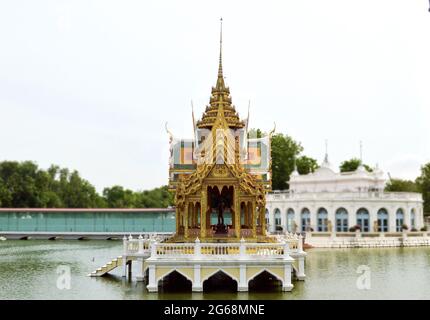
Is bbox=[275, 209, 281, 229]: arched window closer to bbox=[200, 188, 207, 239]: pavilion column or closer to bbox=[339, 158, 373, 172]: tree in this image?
bbox=[339, 158, 373, 172]: tree

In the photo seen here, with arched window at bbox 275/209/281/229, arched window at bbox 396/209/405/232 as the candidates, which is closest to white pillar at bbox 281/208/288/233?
arched window at bbox 275/209/281/229

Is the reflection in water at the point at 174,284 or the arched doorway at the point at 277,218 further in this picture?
the arched doorway at the point at 277,218

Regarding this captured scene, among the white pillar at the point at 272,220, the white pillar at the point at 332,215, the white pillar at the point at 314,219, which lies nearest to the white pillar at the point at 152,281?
the white pillar at the point at 332,215

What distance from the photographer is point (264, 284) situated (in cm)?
1798

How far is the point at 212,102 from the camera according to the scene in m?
20.7

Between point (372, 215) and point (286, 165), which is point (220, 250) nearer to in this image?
point (372, 215)

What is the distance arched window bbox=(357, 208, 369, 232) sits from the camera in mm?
43000

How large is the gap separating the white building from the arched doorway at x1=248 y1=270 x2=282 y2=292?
80.1 ft

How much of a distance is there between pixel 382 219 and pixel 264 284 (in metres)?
27.9

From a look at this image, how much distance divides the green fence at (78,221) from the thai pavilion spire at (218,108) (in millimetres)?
28251

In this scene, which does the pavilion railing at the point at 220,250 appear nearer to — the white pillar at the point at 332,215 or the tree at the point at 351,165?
the white pillar at the point at 332,215

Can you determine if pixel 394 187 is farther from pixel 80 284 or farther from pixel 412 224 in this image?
pixel 80 284

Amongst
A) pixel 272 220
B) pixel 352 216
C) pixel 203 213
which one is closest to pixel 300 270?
pixel 203 213

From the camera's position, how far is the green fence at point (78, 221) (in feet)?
156
